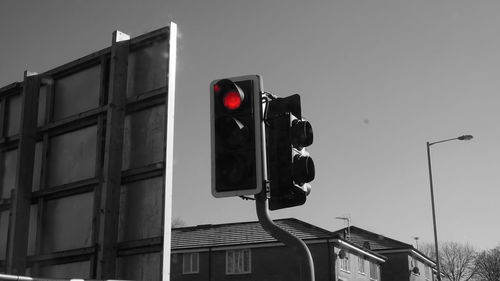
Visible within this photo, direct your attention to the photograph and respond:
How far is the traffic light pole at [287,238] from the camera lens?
4953mm

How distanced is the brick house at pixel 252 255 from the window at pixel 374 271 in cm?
382

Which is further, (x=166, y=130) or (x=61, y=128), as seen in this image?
(x=61, y=128)

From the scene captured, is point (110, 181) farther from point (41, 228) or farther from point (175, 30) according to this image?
point (175, 30)

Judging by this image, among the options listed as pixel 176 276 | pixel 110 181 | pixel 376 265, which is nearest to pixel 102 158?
pixel 110 181

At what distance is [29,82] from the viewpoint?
20.8ft

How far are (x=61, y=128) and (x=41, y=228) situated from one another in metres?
0.84

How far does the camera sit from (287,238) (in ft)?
16.8

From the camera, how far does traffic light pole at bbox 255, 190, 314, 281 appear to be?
16.3 feet

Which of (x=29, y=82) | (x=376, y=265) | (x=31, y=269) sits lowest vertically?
(x=31, y=269)

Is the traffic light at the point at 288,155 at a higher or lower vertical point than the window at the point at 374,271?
lower

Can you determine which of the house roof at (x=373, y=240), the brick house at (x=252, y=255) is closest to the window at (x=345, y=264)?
the brick house at (x=252, y=255)

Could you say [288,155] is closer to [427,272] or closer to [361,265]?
[361,265]

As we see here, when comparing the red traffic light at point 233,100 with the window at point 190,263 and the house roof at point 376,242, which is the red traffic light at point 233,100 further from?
the house roof at point 376,242

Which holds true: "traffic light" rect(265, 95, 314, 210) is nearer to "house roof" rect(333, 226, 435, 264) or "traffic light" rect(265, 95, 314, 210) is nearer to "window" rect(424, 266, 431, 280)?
"house roof" rect(333, 226, 435, 264)
